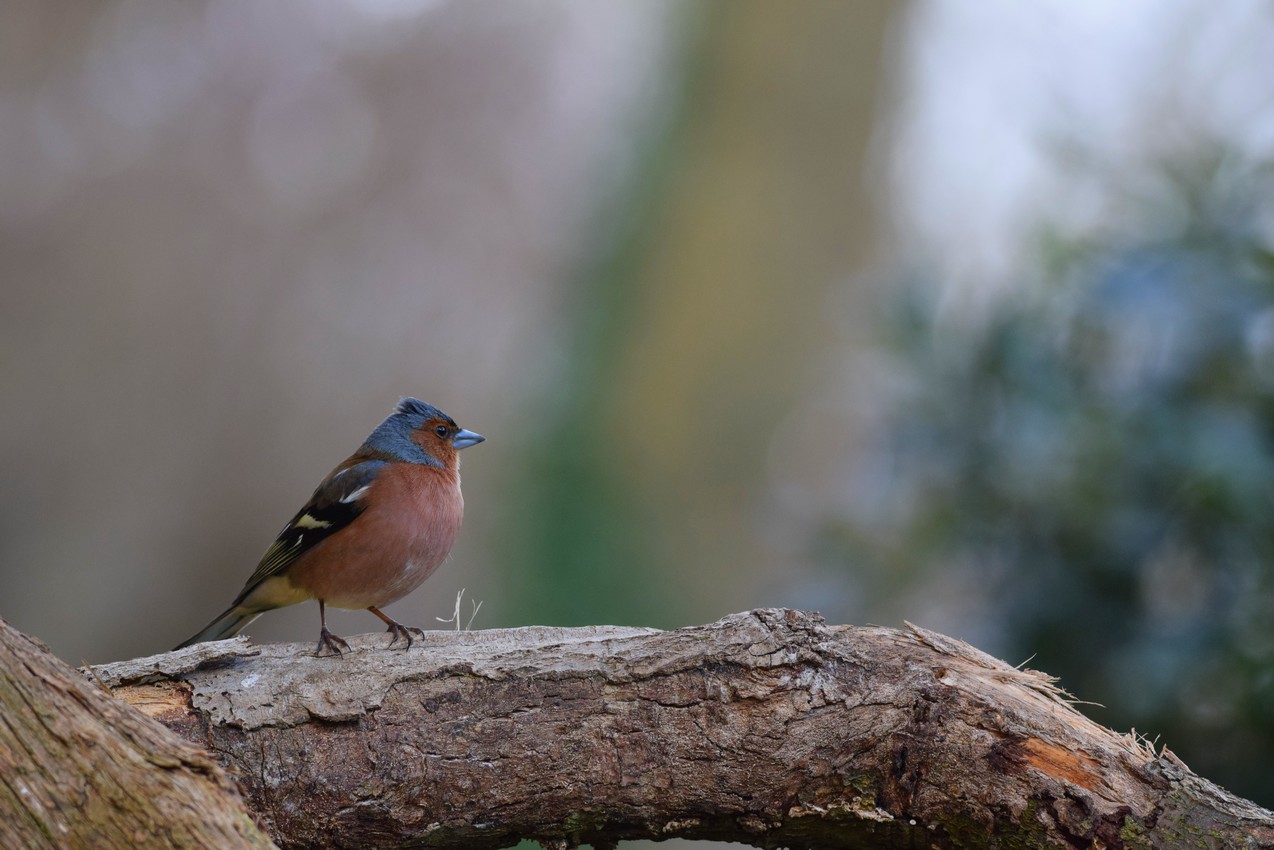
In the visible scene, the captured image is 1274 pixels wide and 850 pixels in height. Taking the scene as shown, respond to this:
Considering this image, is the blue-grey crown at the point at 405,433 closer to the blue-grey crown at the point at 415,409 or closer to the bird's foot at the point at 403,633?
the blue-grey crown at the point at 415,409

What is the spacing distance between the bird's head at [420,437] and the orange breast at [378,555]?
0.39 m

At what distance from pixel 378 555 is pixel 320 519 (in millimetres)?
312

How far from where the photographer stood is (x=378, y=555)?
3.69m

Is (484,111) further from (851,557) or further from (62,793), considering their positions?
(62,793)

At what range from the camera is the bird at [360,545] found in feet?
12.2

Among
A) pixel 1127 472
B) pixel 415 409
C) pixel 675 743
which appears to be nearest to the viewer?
pixel 675 743

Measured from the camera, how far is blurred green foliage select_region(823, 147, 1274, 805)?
356cm

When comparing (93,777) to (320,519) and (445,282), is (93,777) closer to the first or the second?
(320,519)

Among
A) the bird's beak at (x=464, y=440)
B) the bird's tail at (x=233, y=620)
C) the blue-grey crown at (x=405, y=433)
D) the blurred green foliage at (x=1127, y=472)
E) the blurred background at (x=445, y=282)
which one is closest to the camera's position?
the blurred green foliage at (x=1127, y=472)

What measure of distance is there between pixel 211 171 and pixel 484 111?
2543mm

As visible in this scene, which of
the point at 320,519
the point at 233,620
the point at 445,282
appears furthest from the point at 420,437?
the point at 445,282

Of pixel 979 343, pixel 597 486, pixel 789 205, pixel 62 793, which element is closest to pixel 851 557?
pixel 979 343

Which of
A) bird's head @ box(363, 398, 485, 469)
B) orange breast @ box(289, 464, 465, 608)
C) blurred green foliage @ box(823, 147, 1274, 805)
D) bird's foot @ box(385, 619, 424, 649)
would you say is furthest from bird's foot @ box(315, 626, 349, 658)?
blurred green foliage @ box(823, 147, 1274, 805)

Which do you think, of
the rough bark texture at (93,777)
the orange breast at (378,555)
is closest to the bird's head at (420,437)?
the orange breast at (378,555)
